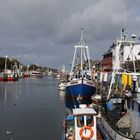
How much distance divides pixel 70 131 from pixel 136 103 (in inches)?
265

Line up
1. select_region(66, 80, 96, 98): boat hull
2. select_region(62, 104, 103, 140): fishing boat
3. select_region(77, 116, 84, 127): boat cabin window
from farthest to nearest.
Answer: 1. select_region(66, 80, 96, 98): boat hull
2. select_region(77, 116, 84, 127): boat cabin window
3. select_region(62, 104, 103, 140): fishing boat

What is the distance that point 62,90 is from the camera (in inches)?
4651

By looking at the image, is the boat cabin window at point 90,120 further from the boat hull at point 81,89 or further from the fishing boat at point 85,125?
the boat hull at point 81,89

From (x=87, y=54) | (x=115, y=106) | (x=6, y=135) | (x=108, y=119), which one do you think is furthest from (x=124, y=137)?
(x=87, y=54)

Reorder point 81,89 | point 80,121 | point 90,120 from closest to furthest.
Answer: point 80,121
point 90,120
point 81,89

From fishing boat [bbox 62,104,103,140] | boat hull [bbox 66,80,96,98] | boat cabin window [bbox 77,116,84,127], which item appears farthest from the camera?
boat hull [bbox 66,80,96,98]

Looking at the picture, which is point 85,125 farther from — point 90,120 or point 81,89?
point 81,89

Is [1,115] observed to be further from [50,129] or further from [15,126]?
[50,129]

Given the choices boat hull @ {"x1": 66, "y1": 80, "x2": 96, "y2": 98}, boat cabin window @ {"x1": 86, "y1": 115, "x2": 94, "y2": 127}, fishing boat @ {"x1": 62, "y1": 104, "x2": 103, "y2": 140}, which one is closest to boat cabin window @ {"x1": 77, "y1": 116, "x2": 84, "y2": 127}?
fishing boat @ {"x1": 62, "y1": 104, "x2": 103, "y2": 140}

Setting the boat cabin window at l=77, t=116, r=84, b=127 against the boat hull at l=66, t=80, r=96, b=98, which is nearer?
the boat cabin window at l=77, t=116, r=84, b=127

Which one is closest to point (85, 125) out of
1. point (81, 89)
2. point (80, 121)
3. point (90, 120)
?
point (80, 121)

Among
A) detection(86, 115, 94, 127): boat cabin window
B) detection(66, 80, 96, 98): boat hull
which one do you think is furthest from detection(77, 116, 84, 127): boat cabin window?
detection(66, 80, 96, 98): boat hull

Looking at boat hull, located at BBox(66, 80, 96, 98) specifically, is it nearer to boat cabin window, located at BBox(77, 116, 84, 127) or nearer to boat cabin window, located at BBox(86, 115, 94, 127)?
boat cabin window, located at BBox(86, 115, 94, 127)

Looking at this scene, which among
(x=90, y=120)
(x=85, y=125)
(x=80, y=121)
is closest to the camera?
(x=85, y=125)
